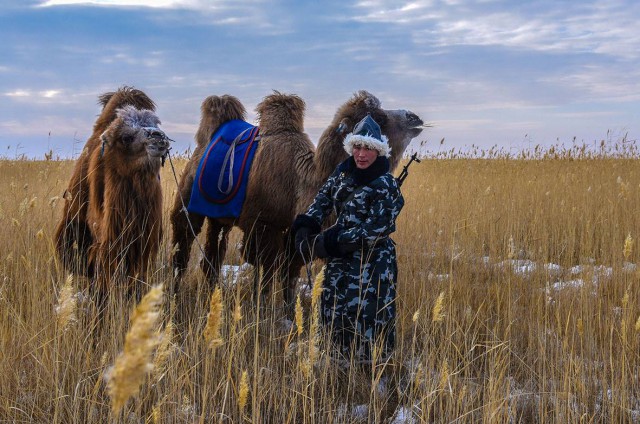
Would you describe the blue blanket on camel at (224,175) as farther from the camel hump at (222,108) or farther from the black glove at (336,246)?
the black glove at (336,246)

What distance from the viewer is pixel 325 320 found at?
13.4ft

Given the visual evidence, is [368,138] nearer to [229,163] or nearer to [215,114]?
[229,163]

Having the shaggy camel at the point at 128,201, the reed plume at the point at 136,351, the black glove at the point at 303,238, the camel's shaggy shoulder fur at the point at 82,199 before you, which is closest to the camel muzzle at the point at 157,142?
the shaggy camel at the point at 128,201

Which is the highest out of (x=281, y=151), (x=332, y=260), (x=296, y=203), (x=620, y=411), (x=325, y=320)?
(x=281, y=151)

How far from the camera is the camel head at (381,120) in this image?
16.0 ft

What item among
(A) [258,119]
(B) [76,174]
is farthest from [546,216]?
(B) [76,174]

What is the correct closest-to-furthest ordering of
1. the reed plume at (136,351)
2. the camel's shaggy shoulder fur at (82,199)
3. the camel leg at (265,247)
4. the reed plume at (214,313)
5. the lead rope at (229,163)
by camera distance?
the reed plume at (136,351) < the reed plume at (214,313) < the camel leg at (265,247) < the camel's shaggy shoulder fur at (82,199) < the lead rope at (229,163)

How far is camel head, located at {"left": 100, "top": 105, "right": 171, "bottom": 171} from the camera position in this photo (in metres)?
4.37

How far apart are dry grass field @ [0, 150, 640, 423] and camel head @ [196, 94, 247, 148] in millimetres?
1188

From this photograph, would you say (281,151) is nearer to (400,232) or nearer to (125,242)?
(125,242)

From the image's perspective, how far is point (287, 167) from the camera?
206 inches

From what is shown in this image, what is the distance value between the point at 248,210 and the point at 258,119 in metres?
1.00

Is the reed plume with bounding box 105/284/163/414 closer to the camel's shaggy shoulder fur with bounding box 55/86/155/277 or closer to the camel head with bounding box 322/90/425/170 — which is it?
the camel head with bounding box 322/90/425/170

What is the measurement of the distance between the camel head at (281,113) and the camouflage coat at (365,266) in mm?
1690
